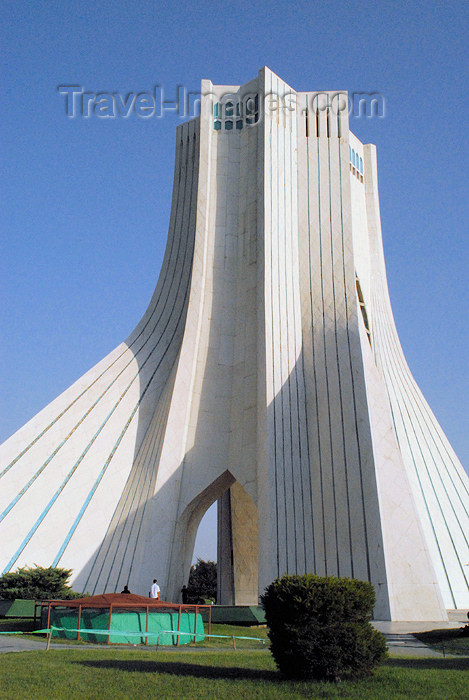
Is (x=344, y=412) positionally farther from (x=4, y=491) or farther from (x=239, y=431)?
(x=4, y=491)

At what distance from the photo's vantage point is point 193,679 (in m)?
5.99

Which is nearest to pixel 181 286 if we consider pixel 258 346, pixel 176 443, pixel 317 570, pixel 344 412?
pixel 258 346

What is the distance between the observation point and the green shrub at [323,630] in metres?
5.85

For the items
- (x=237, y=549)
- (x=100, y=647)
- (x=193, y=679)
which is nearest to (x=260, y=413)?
(x=237, y=549)

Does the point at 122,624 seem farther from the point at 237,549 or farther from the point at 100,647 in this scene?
the point at 237,549

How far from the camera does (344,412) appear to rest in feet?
51.1

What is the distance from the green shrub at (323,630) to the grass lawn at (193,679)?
16 cm

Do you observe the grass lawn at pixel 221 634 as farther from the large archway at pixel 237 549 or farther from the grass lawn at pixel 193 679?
the large archway at pixel 237 549

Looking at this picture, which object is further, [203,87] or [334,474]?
[203,87]

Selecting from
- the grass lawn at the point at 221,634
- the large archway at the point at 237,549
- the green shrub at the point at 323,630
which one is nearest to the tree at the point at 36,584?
the grass lawn at the point at 221,634

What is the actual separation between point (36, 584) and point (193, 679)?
773cm

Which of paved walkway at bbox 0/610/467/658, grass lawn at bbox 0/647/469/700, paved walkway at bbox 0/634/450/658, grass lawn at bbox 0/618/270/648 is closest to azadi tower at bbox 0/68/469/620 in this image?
paved walkway at bbox 0/610/467/658

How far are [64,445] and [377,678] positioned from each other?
1203 centimetres

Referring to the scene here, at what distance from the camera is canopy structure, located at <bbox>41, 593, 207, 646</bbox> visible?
911 centimetres
